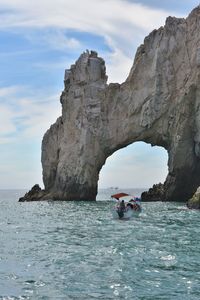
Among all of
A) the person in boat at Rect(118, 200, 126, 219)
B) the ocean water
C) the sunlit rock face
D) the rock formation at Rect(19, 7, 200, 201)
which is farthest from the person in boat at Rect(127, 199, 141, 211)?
the sunlit rock face

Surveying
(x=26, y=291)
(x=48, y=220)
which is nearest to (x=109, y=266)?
(x=26, y=291)

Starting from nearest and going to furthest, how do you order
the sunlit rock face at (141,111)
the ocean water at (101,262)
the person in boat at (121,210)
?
1. the ocean water at (101,262)
2. the person in boat at (121,210)
3. the sunlit rock face at (141,111)

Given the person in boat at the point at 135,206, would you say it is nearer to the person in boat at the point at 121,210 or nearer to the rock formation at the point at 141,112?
the person in boat at the point at 121,210

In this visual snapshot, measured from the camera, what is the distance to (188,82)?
199ft

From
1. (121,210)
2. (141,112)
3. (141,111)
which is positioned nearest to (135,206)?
(121,210)

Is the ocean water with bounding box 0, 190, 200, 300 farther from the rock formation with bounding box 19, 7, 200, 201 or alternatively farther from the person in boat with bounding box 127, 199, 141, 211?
the rock formation with bounding box 19, 7, 200, 201

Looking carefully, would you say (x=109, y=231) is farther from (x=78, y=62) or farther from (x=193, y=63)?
(x=78, y=62)

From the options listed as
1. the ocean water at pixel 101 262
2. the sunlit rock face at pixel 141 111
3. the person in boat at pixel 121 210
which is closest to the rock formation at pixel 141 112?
the sunlit rock face at pixel 141 111

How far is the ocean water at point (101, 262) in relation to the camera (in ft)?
48.6

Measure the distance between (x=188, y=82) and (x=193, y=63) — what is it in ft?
8.67

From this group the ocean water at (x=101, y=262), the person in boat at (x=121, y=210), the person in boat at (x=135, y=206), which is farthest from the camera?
the person in boat at (x=135, y=206)

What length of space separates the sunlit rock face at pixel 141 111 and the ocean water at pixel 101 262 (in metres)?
29.8

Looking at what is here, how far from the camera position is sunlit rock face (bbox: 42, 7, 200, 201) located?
61062mm

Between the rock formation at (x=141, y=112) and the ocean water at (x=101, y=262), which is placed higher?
the rock formation at (x=141, y=112)
